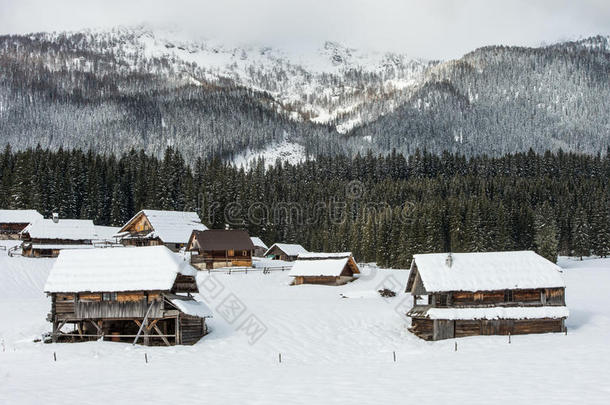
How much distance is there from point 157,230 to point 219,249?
434 inches

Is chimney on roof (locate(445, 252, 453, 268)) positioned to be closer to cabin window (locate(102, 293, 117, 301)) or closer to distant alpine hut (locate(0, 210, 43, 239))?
cabin window (locate(102, 293, 117, 301))

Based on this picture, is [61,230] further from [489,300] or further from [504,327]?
[504,327]

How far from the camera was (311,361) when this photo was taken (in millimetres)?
36250

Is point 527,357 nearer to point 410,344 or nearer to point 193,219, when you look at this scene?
point 410,344

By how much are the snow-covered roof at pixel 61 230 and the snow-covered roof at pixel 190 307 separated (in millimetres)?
47032

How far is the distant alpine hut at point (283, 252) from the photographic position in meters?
98.8

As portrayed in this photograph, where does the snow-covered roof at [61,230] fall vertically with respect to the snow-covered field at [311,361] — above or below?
above

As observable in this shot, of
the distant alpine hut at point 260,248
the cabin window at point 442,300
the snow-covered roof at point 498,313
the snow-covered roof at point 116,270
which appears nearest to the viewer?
the snow-covered roof at point 116,270

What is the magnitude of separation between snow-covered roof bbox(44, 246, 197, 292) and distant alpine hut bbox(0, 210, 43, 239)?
5642 cm

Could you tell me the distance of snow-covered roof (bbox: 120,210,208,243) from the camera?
8338cm

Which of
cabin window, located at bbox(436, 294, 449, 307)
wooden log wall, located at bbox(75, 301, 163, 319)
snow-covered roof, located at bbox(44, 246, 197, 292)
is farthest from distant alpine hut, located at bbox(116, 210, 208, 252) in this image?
cabin window, located at bbox(436, 294, 449, 307)

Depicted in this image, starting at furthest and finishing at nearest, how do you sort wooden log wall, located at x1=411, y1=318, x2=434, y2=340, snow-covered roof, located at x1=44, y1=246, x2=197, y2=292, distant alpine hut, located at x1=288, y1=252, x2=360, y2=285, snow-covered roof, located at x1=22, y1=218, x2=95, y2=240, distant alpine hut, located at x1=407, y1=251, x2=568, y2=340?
1. snow-covered roof, located at x1=22, y1=218, x2=95, y2=240
2. distant alpine hut, located at x1=288, y1=252, x2=360, y2=285
3. wooden log wall, located at x1=411, y1=318, x2=434, y2=340
4. distant alpine hut, located at x1=407, y1=251, x2=568, y2=340
5. snow-covered roof, located at x1=44, y1=246, x2=197, y2=292

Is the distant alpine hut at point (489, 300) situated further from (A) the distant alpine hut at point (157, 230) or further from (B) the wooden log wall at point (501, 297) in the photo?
(A) the distant alpine hut at point (157, 230)

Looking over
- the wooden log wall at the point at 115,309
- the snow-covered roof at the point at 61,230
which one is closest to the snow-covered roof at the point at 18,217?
the snow-covered roof at the point at 61,230
